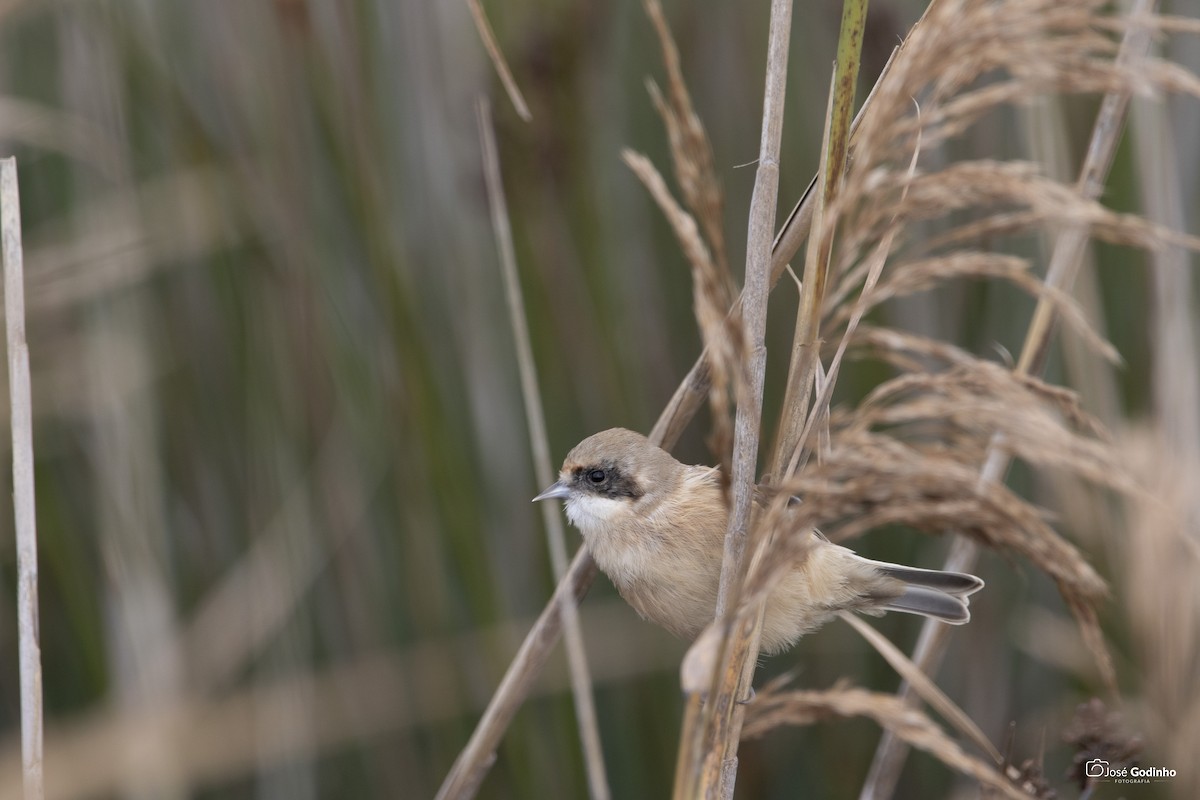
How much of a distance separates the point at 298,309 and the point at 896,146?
56.7 inches

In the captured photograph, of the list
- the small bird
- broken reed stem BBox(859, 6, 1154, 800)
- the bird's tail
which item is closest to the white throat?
the small bird

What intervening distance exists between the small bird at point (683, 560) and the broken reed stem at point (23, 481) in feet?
2.38

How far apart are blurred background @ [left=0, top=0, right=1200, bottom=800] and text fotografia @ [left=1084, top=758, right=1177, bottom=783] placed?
146mm

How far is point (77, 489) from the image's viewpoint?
2561 mm

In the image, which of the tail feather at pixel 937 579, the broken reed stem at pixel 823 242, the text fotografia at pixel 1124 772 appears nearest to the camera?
the broken reed stem at pixel 823 242

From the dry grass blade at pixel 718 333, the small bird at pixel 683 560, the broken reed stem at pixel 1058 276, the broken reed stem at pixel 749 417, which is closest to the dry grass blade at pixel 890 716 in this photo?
the broken reed stem at pixel 749 417

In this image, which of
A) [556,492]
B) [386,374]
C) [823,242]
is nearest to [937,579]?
[556,492]

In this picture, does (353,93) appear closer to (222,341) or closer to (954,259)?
(222,341)

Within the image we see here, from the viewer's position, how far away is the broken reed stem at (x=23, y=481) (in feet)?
4.38

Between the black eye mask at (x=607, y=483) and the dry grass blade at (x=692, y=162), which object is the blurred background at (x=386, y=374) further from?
the dry grass blade at (x=692, y=162)

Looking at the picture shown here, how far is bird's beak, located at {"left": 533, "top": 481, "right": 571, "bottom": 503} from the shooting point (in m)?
1.83

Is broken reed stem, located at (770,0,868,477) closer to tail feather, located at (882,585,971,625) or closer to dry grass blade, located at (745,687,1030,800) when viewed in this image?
dry grass blade, located at (745,687,1030,800)

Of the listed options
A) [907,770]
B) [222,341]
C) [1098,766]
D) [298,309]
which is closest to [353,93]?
[298,309]

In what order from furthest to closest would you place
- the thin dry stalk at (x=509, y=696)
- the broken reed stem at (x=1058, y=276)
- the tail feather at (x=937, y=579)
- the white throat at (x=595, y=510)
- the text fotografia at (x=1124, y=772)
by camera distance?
the white throat at (x=595, y=510) < the tail feather at (x=937, y=579) < the broken reed stem at (x=1058, y=276) < the thin dry stalk at (x=509, y=696) < the text fotografia at (x=1124, y=772)
